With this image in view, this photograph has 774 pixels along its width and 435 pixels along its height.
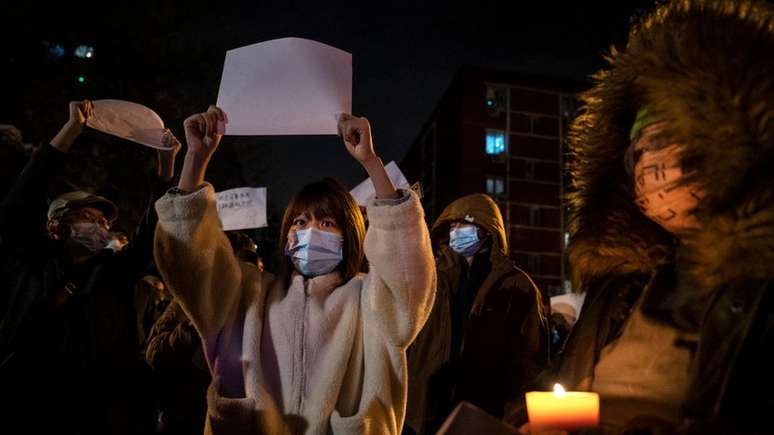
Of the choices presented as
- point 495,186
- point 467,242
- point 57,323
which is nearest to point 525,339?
point 467,242

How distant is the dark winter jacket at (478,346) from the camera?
13.6 feet

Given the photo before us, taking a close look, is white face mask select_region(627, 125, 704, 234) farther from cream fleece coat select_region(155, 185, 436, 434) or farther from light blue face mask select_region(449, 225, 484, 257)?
light blue face mask select_region(449, 225, 484, 257)

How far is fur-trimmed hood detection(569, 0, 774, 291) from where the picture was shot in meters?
1.53

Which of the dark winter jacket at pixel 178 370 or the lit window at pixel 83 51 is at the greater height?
the lit window at pixel 83 51

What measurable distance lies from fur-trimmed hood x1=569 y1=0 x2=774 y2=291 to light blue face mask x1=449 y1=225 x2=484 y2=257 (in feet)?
8.75

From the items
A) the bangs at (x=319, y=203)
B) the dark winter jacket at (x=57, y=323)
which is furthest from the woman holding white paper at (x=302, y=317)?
the dark winter jacket at (x=57, y=323)

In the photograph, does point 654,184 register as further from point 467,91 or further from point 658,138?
point 467,91

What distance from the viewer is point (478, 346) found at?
4.23m

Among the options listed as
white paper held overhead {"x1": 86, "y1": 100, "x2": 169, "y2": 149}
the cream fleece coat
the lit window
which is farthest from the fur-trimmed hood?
the lit window

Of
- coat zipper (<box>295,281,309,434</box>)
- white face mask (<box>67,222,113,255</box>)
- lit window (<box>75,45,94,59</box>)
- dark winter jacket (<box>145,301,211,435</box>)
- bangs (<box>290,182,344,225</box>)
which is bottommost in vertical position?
dark winter jacket (<box>145,301,211,435</box>)

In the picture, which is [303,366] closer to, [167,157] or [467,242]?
[167,157]

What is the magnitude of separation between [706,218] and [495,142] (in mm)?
44715

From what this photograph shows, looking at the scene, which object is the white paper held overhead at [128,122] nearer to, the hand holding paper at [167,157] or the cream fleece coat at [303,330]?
the hand holding paper at [167,157]

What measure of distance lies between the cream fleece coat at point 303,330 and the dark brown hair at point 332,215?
9.6 inches
